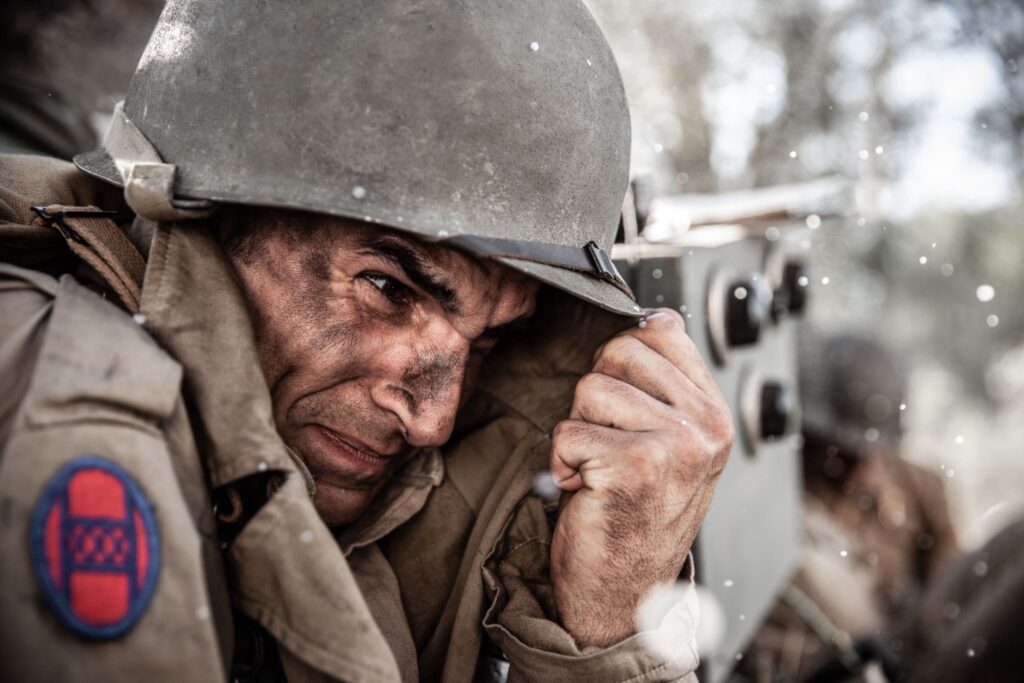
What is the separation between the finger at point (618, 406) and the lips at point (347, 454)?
470mm

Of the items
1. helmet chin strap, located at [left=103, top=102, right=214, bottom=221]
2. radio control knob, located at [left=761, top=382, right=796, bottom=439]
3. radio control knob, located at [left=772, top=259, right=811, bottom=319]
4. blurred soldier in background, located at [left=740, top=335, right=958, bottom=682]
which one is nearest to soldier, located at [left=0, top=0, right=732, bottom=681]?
helmet chin strap, located at [left=103, top=102, right=214, bottom=221]

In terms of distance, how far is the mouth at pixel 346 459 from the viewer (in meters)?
1.79

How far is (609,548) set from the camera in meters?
1.76

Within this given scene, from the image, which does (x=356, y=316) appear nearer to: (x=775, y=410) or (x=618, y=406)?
(x=618, y=406)

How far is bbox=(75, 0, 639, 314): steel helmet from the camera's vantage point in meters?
1.61

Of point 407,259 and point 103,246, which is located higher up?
point 103,246

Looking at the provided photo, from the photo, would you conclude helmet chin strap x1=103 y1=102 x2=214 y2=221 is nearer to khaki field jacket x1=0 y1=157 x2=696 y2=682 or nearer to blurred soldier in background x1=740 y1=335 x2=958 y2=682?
khaki field jacket x1=0 y1=157 x2=696 y2=682

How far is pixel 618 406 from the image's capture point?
1793mm

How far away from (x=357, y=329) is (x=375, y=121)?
0.43 metres

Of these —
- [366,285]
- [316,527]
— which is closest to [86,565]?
[316,527]

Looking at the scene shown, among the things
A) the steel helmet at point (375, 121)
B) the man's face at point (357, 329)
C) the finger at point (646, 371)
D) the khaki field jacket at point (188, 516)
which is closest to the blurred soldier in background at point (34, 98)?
the khaki field jacket at point (188, 516)

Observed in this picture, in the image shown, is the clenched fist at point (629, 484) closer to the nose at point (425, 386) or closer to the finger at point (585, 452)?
the finger at point (585, 452)

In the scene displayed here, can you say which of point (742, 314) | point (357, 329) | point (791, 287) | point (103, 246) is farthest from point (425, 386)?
point (791, 287)

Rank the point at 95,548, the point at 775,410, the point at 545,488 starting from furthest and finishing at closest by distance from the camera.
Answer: the point at 775,410
the point at 545,488
the point at 95,548
